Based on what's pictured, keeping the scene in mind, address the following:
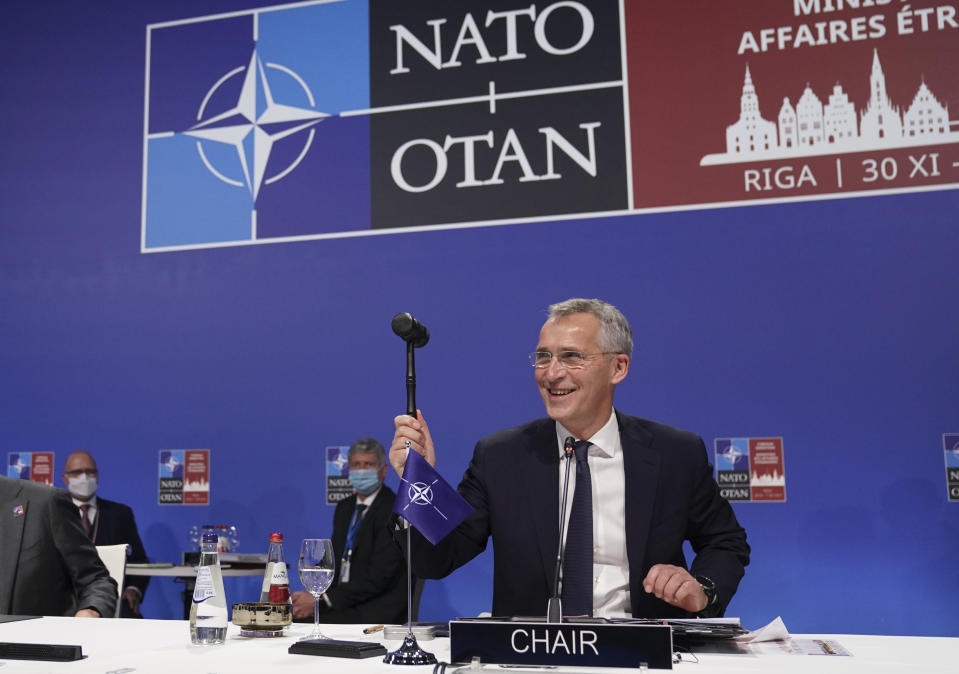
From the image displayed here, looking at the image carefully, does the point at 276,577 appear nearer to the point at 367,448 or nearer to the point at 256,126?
the point at 367,448

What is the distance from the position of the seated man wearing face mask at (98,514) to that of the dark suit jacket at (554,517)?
11.5 feet

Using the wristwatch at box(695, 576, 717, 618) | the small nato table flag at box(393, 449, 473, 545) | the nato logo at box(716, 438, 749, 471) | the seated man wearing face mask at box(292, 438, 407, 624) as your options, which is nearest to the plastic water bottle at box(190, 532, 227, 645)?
the small nato table flag at box(393, 449, 473, 545)

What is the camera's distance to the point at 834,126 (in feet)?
16.3

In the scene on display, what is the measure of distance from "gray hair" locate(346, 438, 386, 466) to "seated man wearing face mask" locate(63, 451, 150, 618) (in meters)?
1.57

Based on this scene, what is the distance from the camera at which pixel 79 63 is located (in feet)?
20.7

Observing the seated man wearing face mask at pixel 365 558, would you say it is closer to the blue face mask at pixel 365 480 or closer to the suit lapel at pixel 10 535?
the blue face mask at pixel 365 480

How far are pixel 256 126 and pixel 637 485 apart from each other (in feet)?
13.6

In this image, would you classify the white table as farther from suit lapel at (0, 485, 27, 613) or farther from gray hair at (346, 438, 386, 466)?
suit lapel at (0, 485, 27, 613)

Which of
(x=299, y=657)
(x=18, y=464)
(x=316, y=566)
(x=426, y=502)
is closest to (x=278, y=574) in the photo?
(x=316, y=566)

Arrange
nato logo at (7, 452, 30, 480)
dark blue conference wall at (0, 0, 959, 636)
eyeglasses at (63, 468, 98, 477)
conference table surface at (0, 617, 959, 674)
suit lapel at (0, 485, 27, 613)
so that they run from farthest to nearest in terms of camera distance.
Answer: nato logo at (7, 452, 30, 480) → eyeglasses at (63, 468, 98, 477) → dark blue conference wall at (0, 0, 959, 636) → suit lapel at (0, 485, 27, 613) → conference table surface at (0, 617, 959, 674)

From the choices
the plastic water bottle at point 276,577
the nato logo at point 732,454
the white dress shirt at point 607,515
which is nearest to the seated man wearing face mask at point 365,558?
the nato logo at point 732,454

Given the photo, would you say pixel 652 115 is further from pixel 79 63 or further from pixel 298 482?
pixel 79 63

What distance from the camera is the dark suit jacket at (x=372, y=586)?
4.58 meters

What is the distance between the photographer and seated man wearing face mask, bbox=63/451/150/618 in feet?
18.0
